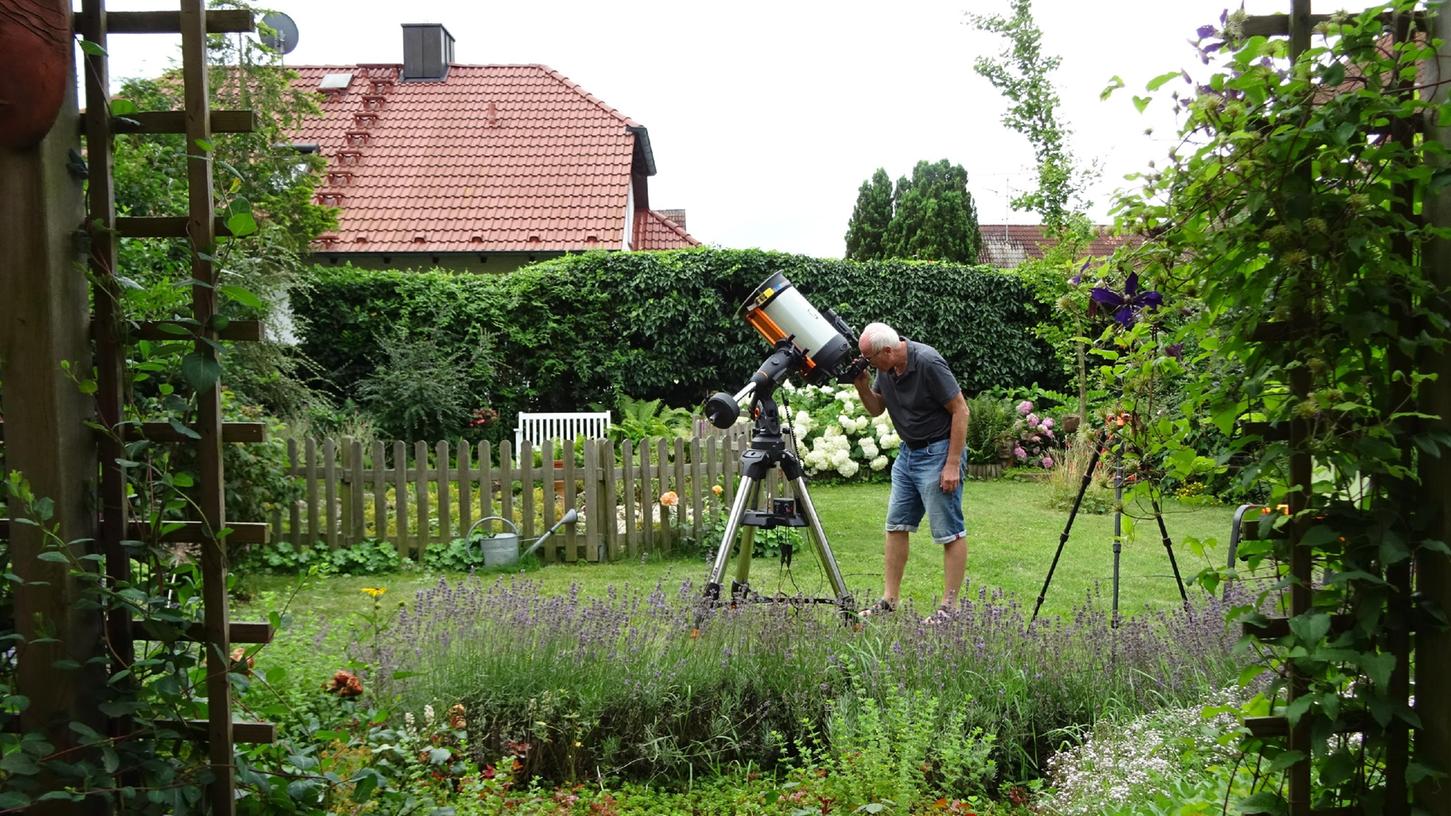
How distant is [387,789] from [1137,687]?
8.31 feet

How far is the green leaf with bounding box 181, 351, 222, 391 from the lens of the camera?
1.93 meters

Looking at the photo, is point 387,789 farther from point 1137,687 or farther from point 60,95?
point 1137,687

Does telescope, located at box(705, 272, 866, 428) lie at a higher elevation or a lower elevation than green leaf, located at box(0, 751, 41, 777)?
higher

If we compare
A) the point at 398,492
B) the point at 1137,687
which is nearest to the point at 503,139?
the point at 398,492

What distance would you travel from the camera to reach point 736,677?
3.54 m

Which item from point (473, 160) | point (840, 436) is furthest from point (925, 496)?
point (473, 160)

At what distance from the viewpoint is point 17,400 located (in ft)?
6.38

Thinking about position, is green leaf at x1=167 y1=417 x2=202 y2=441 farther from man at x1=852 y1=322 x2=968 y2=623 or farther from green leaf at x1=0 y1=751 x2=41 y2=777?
man at x1=852 y1=322 x2=968 y2=623

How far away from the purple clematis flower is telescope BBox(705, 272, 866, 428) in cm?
247

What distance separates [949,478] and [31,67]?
4149 mm

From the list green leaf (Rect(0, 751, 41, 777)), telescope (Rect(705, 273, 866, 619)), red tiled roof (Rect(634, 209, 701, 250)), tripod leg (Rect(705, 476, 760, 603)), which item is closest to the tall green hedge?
red tiled roof (Rect(634, 209, 701, 250))

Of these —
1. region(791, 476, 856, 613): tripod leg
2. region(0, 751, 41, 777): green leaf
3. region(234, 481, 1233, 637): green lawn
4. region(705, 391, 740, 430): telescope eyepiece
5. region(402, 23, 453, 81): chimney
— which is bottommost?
region(234, 481, 1233, 637): green lawn

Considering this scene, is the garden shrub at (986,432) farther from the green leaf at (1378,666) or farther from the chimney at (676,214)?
the chimney at (676,214)

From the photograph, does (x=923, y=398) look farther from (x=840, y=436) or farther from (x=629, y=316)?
(x=629, y=316)
